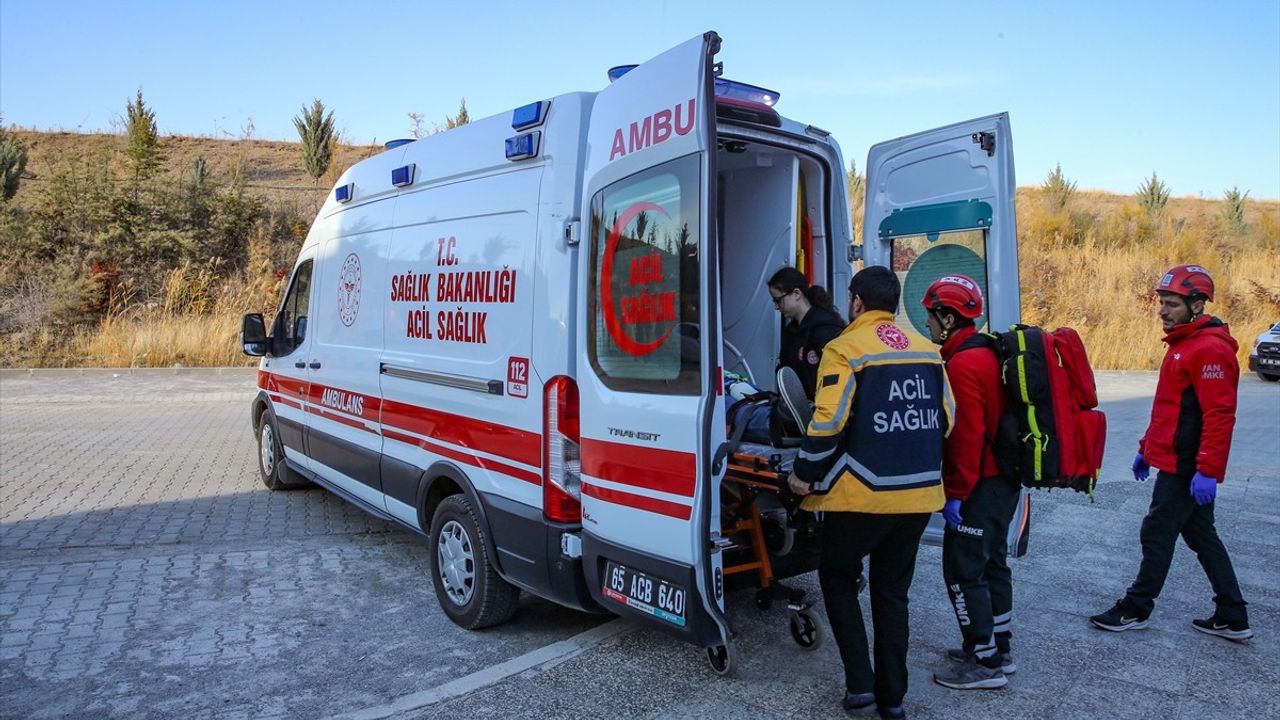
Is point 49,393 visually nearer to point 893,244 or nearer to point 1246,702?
point 893,244

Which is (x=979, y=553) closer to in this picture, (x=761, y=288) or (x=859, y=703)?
(x=859, y=703)

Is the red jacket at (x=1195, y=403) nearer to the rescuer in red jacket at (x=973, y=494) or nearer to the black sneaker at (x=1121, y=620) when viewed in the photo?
the black sneaker at (x=1121, y=620)

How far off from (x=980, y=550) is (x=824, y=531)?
872 mm

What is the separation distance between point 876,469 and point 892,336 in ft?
1.65

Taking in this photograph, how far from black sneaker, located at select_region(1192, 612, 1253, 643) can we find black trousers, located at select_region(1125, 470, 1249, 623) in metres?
0.03

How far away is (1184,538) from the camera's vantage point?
14.7ft

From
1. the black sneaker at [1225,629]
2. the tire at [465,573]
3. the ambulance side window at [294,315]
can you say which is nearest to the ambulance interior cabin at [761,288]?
the tire at [465,573]

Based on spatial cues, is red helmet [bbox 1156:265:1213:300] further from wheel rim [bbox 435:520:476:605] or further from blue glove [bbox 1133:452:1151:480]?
wheel rim [bbox 435:520:476:605]

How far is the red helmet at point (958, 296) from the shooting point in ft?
13.0

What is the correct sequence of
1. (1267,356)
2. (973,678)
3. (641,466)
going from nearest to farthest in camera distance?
(641,466) < (973,678) < (1267,356)

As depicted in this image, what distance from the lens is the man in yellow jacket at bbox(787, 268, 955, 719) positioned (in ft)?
11.2

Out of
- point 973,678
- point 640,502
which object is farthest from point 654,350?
point 973,678

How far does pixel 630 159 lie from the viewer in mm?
3662

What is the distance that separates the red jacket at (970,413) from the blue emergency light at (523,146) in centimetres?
204
